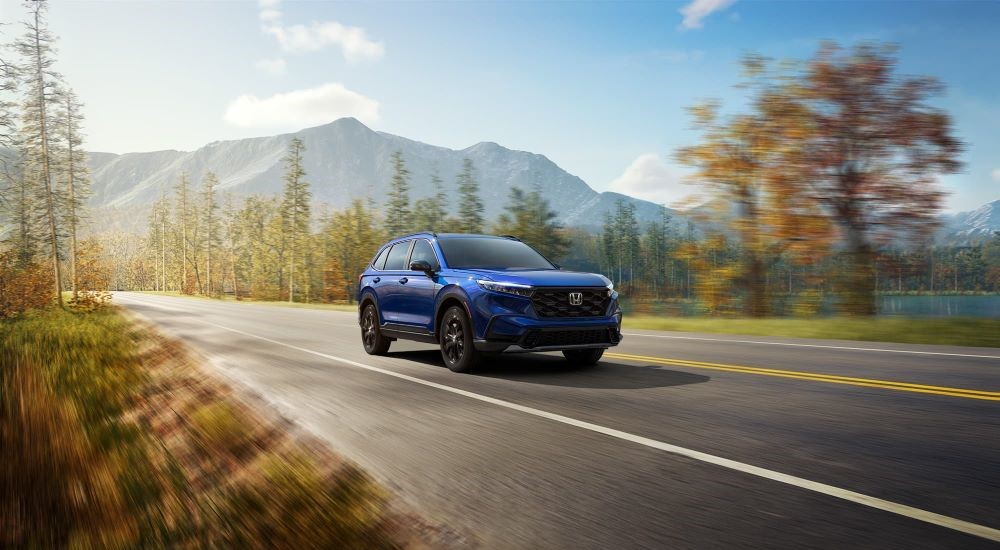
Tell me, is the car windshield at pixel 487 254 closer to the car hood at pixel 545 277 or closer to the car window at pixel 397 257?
the car hood at pixel 545 277

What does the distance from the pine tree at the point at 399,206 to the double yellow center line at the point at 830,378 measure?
3441 inches

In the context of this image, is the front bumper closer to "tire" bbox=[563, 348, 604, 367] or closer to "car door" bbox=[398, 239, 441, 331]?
"tire" bbox=[563, 348, 604, 367]

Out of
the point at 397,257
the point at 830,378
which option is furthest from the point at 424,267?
the point at 830,378

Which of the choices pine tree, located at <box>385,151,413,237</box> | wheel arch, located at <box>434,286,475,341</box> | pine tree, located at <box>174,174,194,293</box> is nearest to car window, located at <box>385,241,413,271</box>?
wheel arch, located at <box>434,286,475,341</box>

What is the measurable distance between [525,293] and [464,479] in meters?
4.68

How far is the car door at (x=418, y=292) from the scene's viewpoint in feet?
35.3

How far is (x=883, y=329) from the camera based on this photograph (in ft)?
52.3

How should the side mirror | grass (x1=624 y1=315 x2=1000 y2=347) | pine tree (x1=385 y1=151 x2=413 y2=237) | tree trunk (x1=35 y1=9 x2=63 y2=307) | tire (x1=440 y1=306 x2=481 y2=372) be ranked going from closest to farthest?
tire (x1=440 y1=306 x2=481 y2=372) < the side mirror < grass (x1=624 y1=315 x2=1000 y2=347) < tree trunk (x1=35 y1=9 x2=63 y2=307) < pine tree (x1=385 y1=151 x2=413 y2=237)

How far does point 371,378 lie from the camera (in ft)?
31.4

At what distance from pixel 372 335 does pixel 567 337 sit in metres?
4.66

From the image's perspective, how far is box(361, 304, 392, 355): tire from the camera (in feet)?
41.1

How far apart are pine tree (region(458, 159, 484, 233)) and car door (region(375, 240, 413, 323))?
84050 mm

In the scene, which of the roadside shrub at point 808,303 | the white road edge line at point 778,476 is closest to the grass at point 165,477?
the white road edge line at point 778,476

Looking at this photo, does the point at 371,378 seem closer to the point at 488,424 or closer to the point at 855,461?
the point at 488,424
